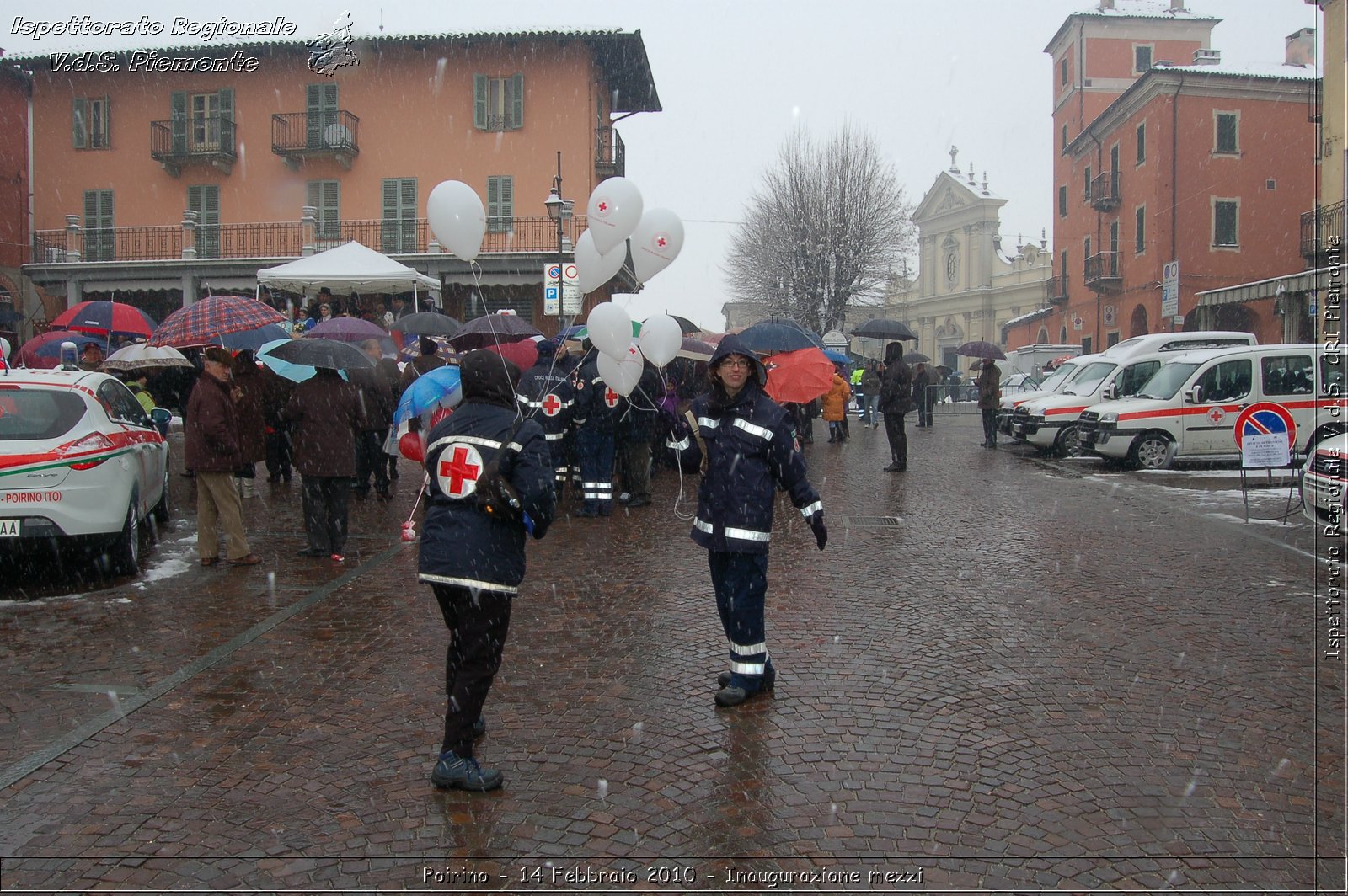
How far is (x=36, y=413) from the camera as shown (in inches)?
283

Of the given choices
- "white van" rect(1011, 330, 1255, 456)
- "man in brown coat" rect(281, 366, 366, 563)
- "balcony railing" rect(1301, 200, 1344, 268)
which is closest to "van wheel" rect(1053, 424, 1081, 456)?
"white van" rect(1011, 330, 1255, 456)

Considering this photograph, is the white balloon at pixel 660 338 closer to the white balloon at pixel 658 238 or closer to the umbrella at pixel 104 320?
the white balloon at pixel 658 238

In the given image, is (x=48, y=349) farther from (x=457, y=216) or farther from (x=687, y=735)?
(x=687, y=735)

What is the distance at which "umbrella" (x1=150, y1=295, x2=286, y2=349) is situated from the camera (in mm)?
9992

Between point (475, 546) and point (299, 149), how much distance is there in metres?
27.9

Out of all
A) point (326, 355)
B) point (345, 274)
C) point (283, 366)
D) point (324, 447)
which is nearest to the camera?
point (326, 355)

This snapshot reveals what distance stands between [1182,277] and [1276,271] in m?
3.07

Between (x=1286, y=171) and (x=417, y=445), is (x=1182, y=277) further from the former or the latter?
(x=417, y=445)

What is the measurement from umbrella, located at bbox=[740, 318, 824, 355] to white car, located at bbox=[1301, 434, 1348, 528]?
15.8ft

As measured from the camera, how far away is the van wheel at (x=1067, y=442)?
57.2 ft

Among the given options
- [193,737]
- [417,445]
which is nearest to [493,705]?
[193,737]

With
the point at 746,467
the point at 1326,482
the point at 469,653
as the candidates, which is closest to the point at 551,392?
the point at 746,467

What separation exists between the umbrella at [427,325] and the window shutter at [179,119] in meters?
19.3

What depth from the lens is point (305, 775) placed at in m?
4.08
